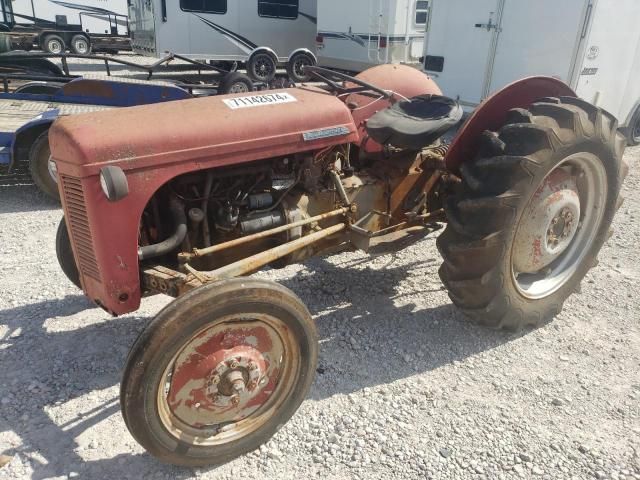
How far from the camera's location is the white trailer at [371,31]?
33.0 feet

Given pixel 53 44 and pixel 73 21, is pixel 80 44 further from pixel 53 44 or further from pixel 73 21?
pixel 73 21

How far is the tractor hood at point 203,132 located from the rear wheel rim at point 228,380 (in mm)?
749

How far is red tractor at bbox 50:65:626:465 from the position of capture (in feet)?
6.92

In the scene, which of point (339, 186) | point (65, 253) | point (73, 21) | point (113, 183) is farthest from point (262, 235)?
point (73, 21)

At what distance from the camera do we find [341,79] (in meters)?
3.18

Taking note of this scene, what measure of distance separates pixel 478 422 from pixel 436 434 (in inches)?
9.0

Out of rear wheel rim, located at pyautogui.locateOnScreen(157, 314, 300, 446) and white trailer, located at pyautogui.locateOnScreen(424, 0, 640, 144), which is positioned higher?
white trailer, located at pyautogui.locateOnScreen(424, 0, 640, 144)

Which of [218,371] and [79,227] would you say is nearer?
[218,371]

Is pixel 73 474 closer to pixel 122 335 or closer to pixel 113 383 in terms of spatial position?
pixel 113 383

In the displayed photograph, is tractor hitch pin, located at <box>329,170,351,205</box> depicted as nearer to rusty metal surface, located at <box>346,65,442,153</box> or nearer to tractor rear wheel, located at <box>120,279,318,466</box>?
rusty metal surface, located at <box>346,65,442,153</box>

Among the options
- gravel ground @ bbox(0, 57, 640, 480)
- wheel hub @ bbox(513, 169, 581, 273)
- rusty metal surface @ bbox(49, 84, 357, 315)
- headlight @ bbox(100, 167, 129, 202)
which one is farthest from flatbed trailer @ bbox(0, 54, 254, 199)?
wheel hub @ bbox(513, 169, 581, 273)

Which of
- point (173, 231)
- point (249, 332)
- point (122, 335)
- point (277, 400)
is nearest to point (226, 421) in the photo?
point (277, 400)

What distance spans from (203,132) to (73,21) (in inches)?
647

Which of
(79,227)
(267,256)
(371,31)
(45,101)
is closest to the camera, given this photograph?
(79,227)
